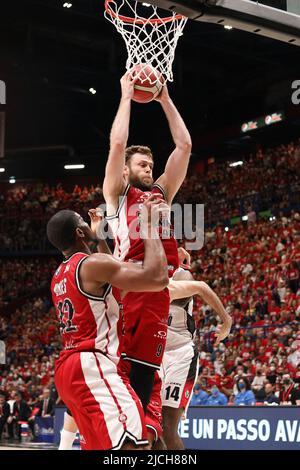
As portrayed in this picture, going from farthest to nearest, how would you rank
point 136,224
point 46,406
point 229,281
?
point 229,281 → point 46,406 → point 136,224

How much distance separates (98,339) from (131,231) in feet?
3.00

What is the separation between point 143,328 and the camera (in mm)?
4168

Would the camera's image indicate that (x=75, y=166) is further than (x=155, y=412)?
Yes

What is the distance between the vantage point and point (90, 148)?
85.6 ft

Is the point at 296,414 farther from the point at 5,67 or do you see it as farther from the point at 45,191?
the point at 45,191

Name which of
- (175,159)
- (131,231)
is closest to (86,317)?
(131,231)

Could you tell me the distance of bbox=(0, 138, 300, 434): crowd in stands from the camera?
12.3 metres

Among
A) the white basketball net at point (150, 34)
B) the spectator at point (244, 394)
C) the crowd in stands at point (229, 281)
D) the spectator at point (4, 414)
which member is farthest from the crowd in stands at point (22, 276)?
the white basketball net at point (150, 34)

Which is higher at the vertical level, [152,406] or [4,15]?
[4,15]

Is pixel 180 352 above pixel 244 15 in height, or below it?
below

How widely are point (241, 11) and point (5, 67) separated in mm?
16630

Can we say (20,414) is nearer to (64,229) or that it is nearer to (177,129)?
(177,129)

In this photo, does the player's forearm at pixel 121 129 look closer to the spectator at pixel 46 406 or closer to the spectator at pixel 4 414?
the spectator at pixel 46 406
